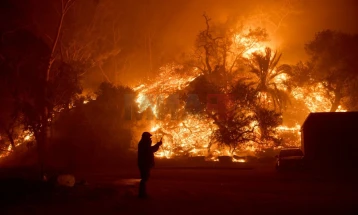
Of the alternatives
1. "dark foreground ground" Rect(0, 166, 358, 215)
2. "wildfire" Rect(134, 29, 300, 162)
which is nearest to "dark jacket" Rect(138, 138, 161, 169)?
"dark foreground ground" Rect(0, 166, 358, 215)

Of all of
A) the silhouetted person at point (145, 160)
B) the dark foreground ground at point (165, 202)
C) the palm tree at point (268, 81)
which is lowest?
the dark foreground ground at point (165, 202)

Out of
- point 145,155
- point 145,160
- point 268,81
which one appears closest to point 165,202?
point 145,160

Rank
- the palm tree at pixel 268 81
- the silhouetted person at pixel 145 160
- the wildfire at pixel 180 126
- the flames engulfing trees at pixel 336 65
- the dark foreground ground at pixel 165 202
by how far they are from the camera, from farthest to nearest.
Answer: the flames engulfing trees at pixel 336 65
the palm tree at pixel 268 81
the wildfire at pixel 180 126
the silhouetted person at pixel 145 160
the dark foreground ground at pixel 165 202

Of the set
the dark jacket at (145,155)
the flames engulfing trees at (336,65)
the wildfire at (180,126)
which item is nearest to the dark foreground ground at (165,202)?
the dark jacket at (145,155)

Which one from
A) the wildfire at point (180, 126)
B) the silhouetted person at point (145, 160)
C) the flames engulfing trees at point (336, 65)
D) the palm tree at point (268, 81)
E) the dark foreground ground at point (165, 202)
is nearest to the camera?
the dark foreground ground at point (165, 202)

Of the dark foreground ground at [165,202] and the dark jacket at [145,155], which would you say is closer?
the dark foreground ground at [165,202]

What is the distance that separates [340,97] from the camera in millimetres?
41281

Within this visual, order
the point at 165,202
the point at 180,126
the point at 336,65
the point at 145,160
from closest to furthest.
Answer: the point at 165,202
the point at 145,160
the point at 180,126
the point at 336,65

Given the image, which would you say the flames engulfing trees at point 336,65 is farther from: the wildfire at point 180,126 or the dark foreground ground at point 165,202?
the dark foreground ground at point 165,202

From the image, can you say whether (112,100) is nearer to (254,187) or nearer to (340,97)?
(340,97)

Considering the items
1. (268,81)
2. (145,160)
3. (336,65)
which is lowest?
(145,160)

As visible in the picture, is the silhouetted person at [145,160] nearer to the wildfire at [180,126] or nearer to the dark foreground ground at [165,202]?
the dark foreground ground at [165,202]

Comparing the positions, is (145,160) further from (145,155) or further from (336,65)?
(336,65)

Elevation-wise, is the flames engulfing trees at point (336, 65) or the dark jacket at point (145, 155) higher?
the flames engulfing trees at point (336, 65)
